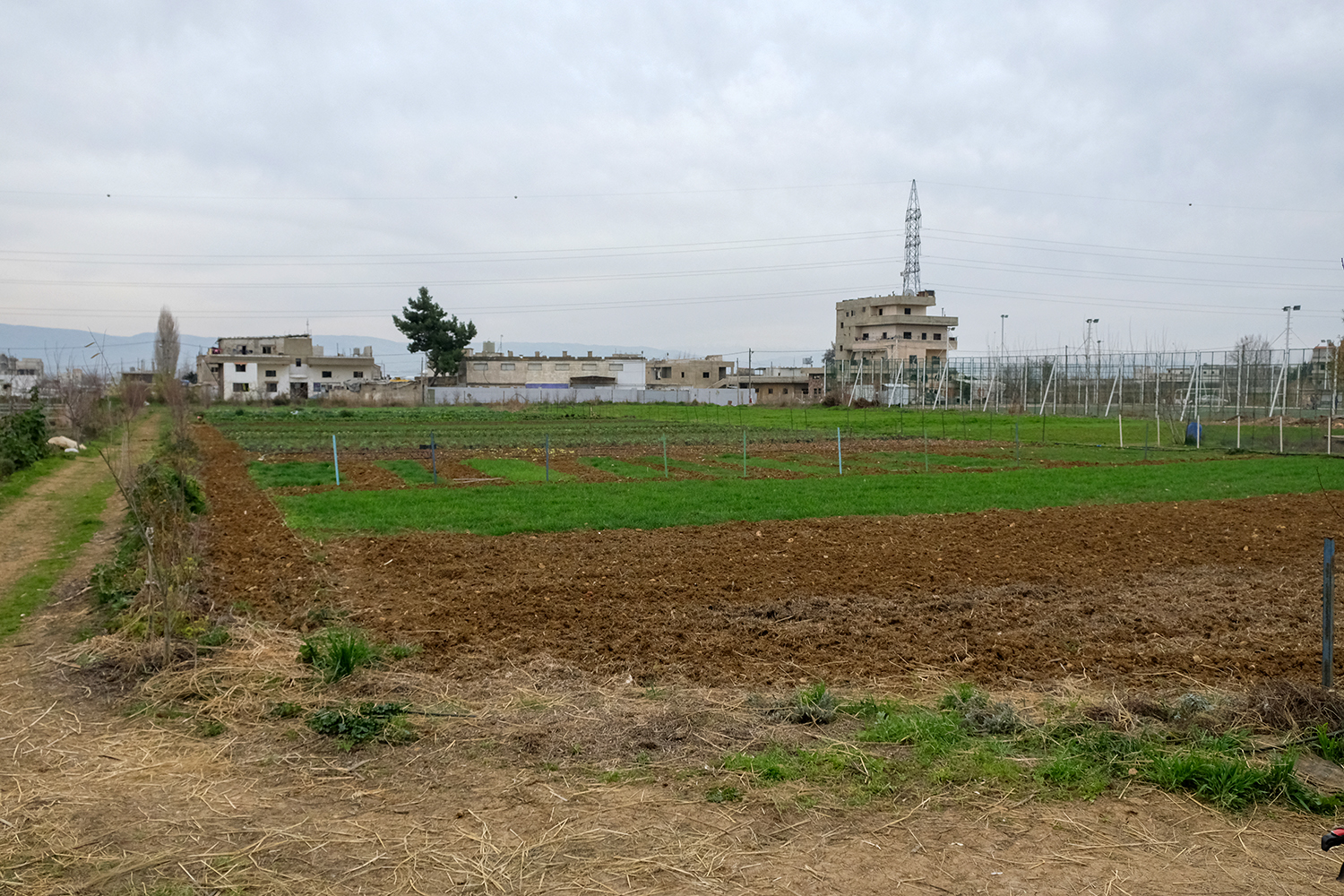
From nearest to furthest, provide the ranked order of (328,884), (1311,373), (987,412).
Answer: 1. (328,884)
2. (1311,373)
3. (987,412)

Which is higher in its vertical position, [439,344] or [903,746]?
[439,344]

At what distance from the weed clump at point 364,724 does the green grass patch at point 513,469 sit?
15871 millimetres

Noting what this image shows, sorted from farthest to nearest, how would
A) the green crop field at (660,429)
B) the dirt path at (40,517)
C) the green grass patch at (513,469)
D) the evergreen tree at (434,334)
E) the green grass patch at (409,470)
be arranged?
the evergreen tree at (434,334) → the green crop field at (660,429) → the green grass patch at (513,469) → the green grass patch at (409,470) → the dirt path at (40,517)

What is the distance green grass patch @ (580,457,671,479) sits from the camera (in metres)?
23.2

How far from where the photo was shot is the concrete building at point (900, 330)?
9506 cm

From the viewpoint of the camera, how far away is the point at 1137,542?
1331 cm

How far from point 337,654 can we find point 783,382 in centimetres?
9303

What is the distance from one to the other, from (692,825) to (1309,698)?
4105 millimetres

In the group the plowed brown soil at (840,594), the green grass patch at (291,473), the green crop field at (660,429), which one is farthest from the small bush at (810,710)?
the green crop field at (660,429)

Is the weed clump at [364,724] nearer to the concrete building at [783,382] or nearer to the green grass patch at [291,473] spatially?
the green grass patch at [291,473]

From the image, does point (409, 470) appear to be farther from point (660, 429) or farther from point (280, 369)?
point (280, 369)

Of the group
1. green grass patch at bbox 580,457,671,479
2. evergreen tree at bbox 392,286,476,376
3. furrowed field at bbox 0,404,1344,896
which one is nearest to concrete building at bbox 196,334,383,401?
evergreen tree at bbox 392,286,476,376

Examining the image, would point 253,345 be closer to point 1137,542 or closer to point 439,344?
point 439,344

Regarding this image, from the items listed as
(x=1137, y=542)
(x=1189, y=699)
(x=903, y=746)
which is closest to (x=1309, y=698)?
(x=1189, y=699)
